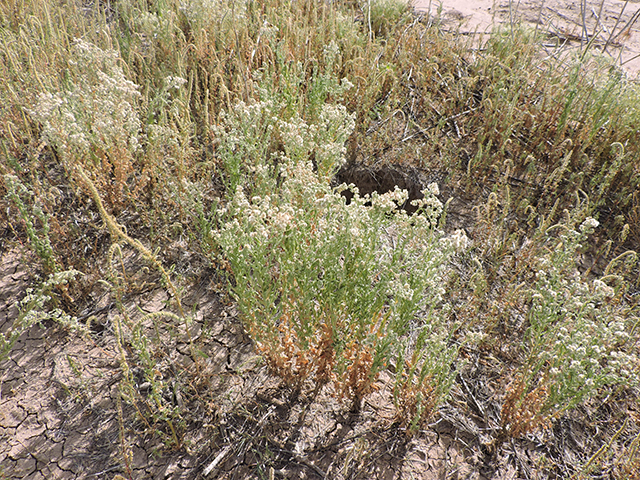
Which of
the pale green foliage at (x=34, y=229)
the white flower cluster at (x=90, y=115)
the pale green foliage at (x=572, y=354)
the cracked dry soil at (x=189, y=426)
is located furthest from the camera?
the white flower cluster at (x=90, y=115)

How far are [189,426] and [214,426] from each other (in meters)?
0.13

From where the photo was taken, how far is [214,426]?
2088 mm

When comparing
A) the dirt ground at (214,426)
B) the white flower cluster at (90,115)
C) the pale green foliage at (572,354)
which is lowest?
the dirt ground at (214,426)

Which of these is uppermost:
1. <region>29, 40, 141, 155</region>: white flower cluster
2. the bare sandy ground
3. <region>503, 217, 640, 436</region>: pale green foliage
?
the bare sandy ground

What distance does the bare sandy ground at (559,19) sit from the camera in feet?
18.6

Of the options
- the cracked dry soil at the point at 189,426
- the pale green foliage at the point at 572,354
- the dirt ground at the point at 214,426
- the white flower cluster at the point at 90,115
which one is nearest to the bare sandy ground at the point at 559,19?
the white flower cluster at the point at 90,115

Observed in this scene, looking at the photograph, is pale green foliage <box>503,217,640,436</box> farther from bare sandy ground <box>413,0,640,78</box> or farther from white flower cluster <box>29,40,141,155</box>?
bare sandy ground <box>413,0,640,78</box>

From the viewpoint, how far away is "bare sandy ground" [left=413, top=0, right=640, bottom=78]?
223 inches

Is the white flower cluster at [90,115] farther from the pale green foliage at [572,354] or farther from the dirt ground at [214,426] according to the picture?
the pale green foliage at [572,354]

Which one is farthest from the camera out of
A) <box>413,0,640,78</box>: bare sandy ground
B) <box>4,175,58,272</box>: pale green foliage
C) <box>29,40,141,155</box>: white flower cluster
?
<box>413,0,640,78</box>: bare sandy ground

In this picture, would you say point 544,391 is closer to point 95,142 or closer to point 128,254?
point 128,254

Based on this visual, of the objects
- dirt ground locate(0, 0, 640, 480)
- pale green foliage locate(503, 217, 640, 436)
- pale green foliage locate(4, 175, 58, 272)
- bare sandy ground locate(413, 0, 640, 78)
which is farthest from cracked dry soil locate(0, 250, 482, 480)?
bare sandy ground locate(413, 0, 640, 78)

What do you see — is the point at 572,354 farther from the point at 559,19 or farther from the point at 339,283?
the point at 559,19

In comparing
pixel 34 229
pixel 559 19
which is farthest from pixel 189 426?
pixel 559 19
